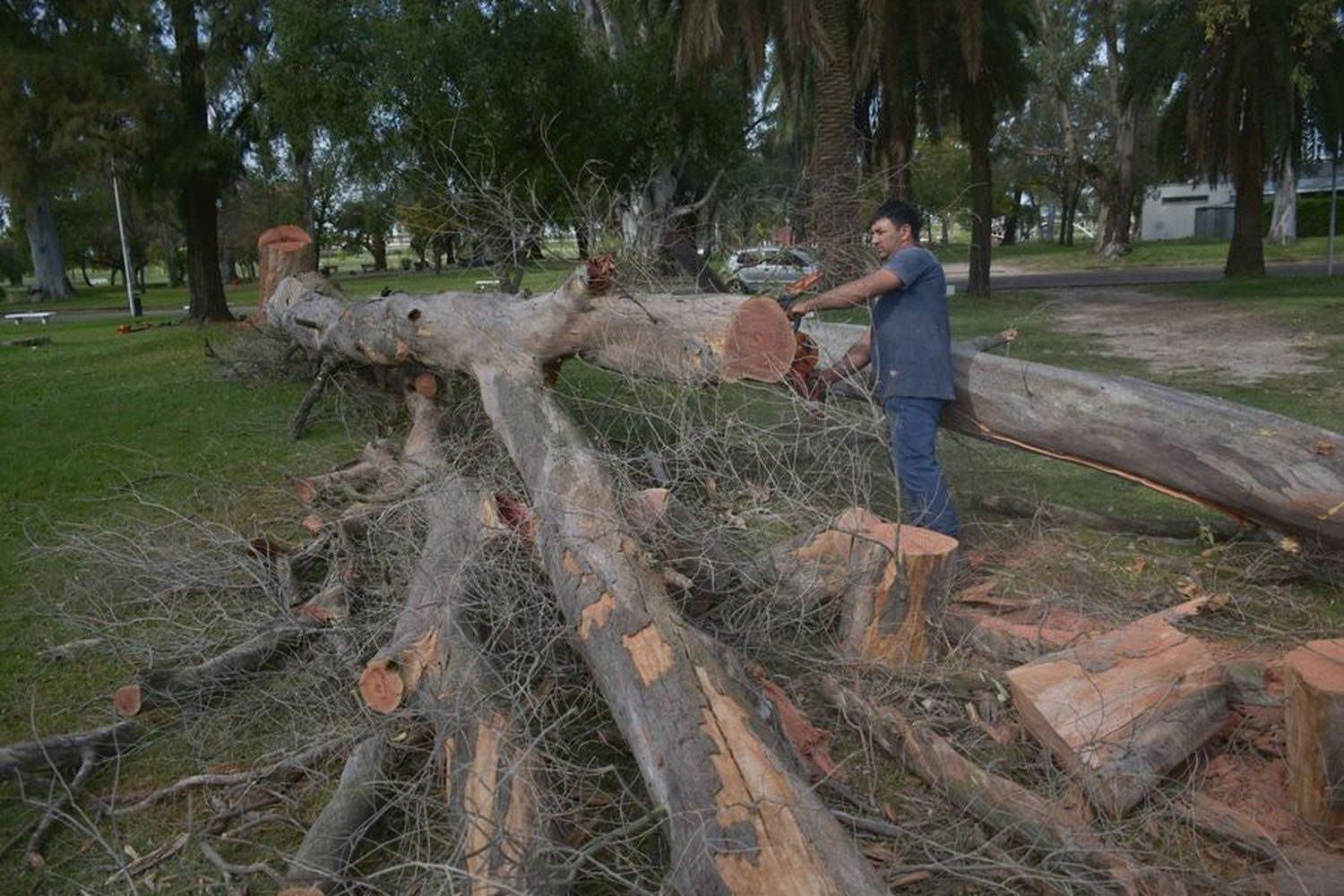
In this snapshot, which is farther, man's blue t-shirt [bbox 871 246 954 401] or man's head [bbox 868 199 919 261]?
man's head [bbox 868 199 919 261]

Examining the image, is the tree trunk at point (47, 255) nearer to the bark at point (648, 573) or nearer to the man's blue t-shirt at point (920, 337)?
the bark at point (648, 573)

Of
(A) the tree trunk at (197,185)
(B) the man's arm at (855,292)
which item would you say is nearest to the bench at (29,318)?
(A) the tree trunk at (197,185)

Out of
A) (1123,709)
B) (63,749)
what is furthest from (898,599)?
(63,749)

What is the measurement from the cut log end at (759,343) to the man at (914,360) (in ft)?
0.46

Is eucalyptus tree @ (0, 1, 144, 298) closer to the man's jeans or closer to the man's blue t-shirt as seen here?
the man's blue t-shirt

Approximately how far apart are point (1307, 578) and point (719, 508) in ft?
8.96

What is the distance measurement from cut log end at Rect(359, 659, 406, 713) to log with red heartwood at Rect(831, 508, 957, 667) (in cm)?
166

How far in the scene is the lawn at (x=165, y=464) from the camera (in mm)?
4203

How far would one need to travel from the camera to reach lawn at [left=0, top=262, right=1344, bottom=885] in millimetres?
4203

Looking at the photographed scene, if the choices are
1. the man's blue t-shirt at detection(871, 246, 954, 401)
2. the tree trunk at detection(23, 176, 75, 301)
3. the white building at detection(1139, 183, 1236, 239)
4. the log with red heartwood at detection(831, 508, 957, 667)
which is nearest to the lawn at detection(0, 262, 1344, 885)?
the man's blue t-shirt at detection(871, 246, 954, 401)

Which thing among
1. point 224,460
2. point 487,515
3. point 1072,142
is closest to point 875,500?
point 487,515

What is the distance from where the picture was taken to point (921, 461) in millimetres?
4840

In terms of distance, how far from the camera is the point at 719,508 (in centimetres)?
470

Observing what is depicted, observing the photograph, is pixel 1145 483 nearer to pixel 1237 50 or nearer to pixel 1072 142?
pixel 1237 50
